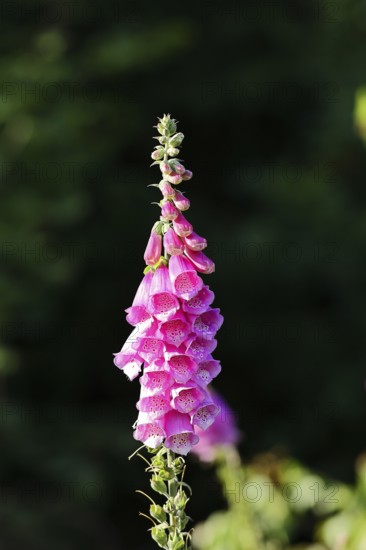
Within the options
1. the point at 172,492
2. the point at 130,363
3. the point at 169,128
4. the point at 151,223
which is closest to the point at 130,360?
the point at 130,363

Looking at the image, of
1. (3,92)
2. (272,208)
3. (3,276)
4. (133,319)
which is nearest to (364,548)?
(133,319)

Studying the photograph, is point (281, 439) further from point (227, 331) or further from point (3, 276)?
point (3, 276)

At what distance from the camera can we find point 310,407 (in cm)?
844

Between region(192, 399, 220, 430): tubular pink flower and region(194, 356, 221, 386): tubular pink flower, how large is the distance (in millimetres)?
53

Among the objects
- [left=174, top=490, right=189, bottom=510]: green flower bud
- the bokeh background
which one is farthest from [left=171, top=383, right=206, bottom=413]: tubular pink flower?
the bokeh background

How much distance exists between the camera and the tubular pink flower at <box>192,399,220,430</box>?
6.43ft

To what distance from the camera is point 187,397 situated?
6.35 feet

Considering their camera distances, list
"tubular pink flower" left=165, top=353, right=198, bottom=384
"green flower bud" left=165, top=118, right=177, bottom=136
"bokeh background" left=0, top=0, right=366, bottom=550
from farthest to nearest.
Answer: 1. "bokeh background" left=0, top=0, right=366, bottom=550
2. "green flower bud" left=165, top=118, right=177, bottom=136
3. "tubular pink flower" left=165, top=353, right=198, bottom=384

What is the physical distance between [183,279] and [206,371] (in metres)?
0.22

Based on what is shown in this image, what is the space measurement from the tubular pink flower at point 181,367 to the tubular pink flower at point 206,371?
3 cm

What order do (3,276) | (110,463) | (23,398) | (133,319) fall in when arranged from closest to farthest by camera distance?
(133,319) < (3,276) < (110,463) < (23,398)

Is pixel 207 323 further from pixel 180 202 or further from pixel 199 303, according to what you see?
pixel 180 202

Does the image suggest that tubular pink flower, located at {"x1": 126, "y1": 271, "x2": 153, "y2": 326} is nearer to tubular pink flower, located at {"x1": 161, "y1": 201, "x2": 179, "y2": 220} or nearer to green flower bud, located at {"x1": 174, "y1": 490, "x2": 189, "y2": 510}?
tubular pink flower, located at {"x1": 161, "y1": 201, "x2": 179, "y2": 220}

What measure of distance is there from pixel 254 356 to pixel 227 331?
469 millimetres
